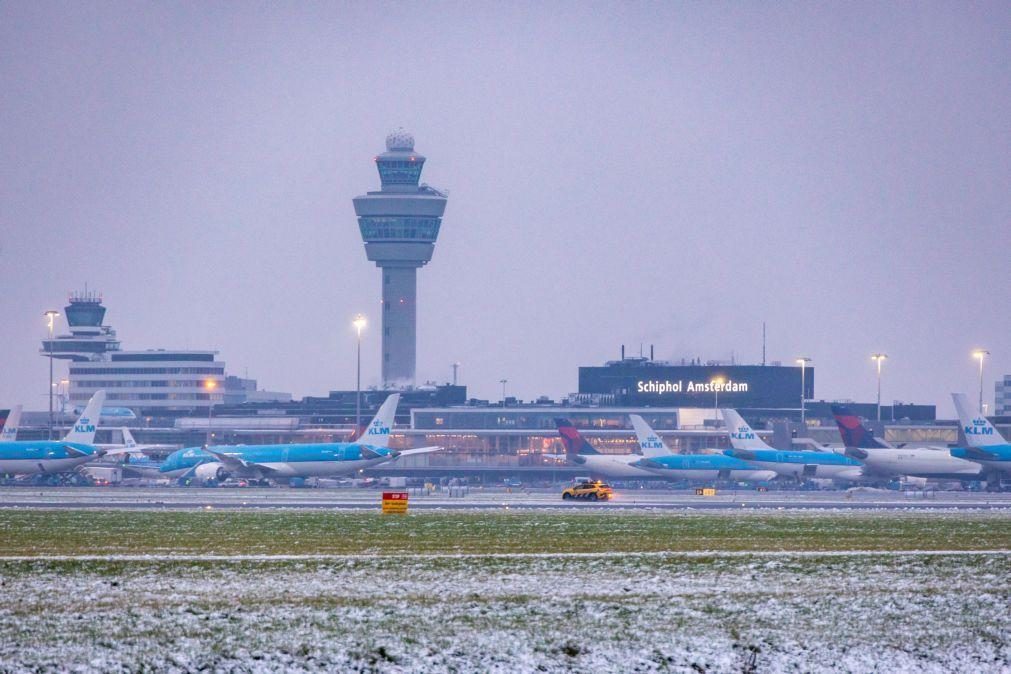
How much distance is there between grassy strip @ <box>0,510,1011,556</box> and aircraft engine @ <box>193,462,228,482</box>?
228 feet

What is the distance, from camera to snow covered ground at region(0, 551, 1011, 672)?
26609mm

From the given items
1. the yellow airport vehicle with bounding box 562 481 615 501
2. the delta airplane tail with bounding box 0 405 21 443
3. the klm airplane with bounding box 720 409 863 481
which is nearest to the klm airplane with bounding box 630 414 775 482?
the klm airplane with bounding box 720 409 863 481

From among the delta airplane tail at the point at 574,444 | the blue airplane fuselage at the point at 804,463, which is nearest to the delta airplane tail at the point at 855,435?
the blue airplane fuselage at the point at 804,463

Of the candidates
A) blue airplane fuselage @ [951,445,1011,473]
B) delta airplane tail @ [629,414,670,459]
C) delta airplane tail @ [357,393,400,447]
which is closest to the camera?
blue airplane fuselage @ [951,445,1011,473]

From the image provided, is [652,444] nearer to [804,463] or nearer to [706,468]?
[706,468]

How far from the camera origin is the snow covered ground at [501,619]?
2661 centimetres

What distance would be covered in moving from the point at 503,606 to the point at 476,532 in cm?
2076

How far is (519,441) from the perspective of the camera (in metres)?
196

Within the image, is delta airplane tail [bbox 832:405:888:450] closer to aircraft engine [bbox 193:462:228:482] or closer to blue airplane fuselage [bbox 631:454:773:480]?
blue airplane fuselage [bbox 631:454:773:480]

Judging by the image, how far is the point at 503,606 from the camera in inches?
1183

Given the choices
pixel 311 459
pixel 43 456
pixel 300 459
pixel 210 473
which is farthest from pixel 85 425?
pixel 311 459

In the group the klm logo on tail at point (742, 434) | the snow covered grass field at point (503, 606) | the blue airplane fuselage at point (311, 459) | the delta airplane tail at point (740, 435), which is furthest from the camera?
the klm logo on tail at point (742, 434)

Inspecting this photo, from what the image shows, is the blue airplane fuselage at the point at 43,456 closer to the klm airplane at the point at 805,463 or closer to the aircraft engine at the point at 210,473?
→ the aircraft engine at the point at 210,473

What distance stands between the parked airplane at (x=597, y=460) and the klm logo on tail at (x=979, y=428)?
108 feet
